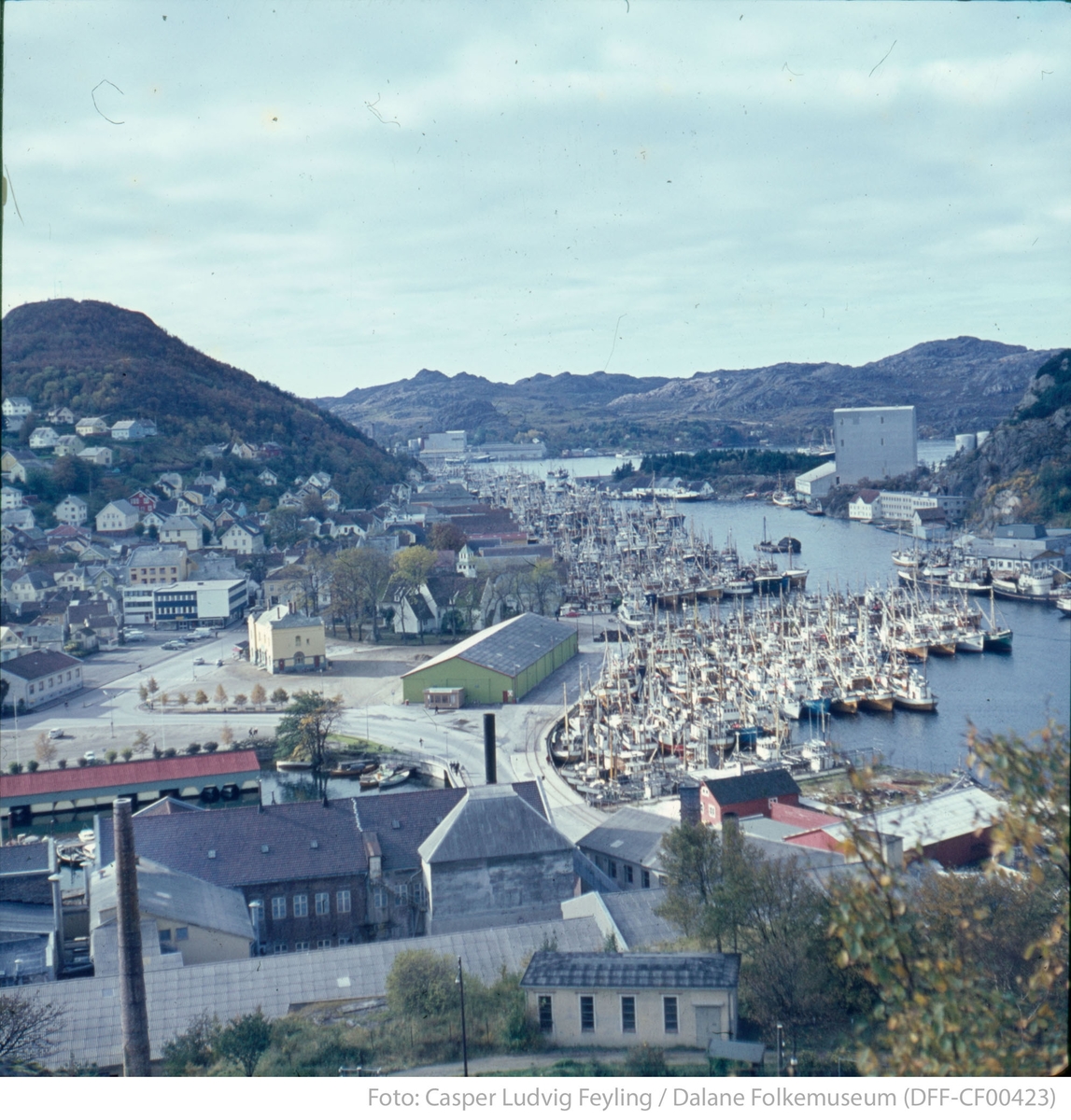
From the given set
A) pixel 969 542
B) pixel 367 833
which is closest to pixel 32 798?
pixel 367 833

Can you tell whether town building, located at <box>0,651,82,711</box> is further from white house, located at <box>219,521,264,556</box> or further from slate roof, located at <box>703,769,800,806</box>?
slate roof, located at <box>703,769,800,806</box>

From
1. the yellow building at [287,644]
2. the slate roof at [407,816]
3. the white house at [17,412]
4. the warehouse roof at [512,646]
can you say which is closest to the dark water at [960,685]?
the slate roof at [407,816]

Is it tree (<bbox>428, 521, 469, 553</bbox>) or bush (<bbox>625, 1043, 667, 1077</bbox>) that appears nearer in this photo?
bush (<bbox>625, 1043, 667, 1077</bbox>)

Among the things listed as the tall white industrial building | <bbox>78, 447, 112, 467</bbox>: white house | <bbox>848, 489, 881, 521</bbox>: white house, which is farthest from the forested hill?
<bbox>848, 489, 881, 521</bbox>: white house

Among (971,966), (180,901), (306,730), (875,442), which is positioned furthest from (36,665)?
(971,966)

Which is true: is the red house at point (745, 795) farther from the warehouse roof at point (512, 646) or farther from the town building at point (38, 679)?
the town building at point (38, 679)
